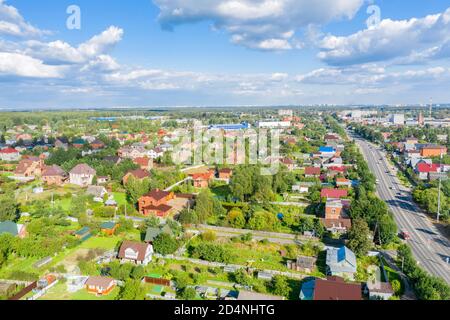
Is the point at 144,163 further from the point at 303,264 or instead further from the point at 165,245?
the point at 303,264

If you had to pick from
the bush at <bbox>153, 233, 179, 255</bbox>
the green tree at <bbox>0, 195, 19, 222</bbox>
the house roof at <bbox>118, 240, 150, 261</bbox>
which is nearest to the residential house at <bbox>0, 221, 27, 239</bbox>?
the green tree at <bbox>0, 195, 19, 222</bbox>

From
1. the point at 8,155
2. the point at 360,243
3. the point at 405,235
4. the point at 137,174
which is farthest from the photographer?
the point at 8,155

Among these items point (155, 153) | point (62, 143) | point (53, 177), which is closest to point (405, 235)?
point (53, 177)

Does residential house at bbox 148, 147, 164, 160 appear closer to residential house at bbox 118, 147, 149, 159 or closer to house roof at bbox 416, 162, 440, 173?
residential house at bbox 118, 147, 149, 159

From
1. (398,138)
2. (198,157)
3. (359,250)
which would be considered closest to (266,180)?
(359,250)

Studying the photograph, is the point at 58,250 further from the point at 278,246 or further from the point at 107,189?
the point at 107,189

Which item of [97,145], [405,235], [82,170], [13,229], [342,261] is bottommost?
[405,235]
